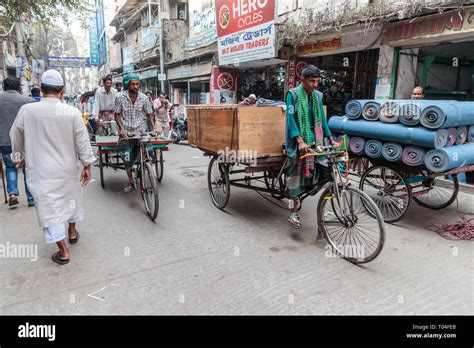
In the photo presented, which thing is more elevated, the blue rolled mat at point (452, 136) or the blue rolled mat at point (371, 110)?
the blue rolled mat at point (371, 110)

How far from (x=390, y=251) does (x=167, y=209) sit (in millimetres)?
3121

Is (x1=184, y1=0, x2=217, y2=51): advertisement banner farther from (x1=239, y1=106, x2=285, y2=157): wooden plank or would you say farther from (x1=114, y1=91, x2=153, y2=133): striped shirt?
(x1=239, y1=106, x2=285, y2=157): wooden plank

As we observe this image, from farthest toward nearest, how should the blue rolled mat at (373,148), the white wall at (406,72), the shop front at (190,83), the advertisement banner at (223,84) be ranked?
the shop front at (190,83) < the advertisement banner at (223,84) < the white wall at (406,72) < the blue rolled mat at (373,148)

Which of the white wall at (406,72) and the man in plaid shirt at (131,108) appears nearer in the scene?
the man in plaid shirt at (131,108)

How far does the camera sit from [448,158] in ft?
12.9

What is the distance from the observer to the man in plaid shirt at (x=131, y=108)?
5.39m

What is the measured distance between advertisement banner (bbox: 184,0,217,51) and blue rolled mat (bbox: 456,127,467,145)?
472 inches

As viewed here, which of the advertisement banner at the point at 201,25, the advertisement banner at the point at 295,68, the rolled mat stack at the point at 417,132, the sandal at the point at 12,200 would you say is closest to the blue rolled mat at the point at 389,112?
the rolled mat stack at the point at 417,132

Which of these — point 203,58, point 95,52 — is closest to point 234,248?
point 203,58

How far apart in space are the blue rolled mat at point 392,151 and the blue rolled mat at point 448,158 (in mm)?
333

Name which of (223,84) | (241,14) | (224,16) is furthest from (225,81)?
(241,14)

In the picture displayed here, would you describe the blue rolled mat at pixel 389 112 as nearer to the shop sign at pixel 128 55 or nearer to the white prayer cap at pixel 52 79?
the white prayer cap at pixel 52 79

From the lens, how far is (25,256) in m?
3.59
